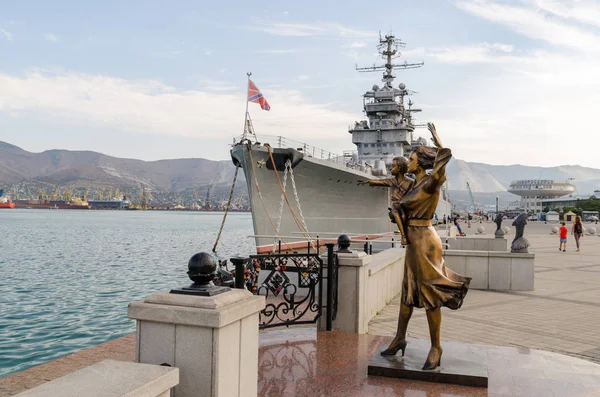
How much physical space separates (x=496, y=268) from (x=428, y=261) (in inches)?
A: 331

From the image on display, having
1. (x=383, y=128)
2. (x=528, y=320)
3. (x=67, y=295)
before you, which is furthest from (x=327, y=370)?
(x=383, y=128)

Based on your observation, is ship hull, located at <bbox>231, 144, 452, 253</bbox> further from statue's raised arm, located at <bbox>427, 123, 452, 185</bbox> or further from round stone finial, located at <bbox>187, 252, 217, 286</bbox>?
round stone finial, located at <bbox>187, 252, 217, 286</bbox>

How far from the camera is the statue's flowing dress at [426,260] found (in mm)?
5570

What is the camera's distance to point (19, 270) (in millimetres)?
28219

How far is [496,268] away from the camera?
13.1 meters

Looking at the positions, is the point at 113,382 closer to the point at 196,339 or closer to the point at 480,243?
the point at 196,339

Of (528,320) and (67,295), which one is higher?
(528,320)

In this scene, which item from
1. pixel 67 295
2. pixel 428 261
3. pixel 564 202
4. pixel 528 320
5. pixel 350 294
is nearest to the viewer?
pixel 428 261

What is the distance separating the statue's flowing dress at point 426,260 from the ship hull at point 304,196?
1788cm

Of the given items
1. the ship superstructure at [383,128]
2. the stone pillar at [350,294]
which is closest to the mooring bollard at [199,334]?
the stone pillar at [350,294]

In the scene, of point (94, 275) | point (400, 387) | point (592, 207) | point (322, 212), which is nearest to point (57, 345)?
point (400, 387)

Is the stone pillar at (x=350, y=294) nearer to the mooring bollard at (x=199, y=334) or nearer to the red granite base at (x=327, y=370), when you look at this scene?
the red granite base at (x=327, y=370)

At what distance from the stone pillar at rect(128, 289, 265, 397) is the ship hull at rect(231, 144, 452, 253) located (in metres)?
20.0

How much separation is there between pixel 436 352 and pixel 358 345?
5.13ft
